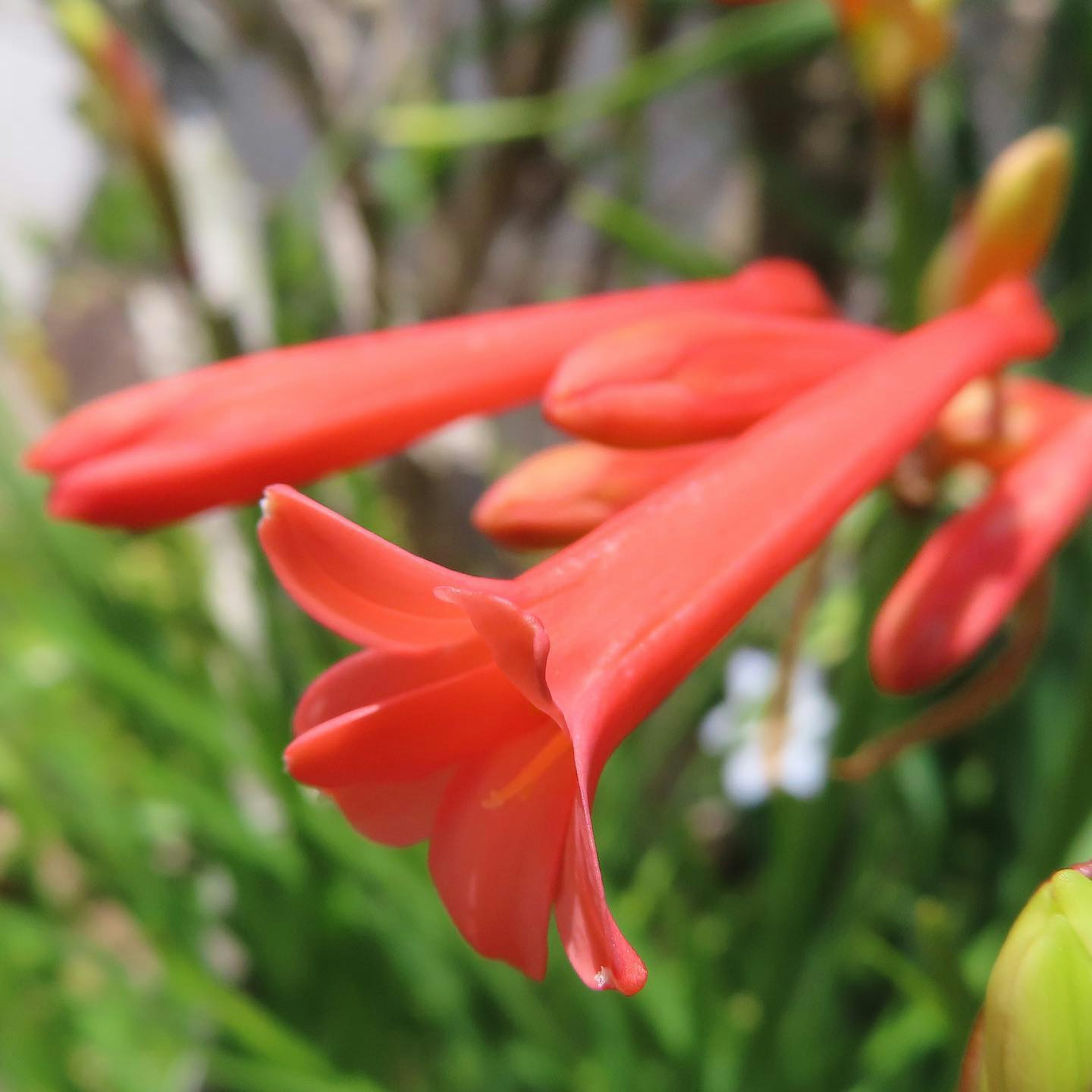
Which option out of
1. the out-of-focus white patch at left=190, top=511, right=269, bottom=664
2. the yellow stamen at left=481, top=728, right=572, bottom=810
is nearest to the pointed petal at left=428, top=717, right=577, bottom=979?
the yellow stamen at left=481, top=728, right=572, bottom=810

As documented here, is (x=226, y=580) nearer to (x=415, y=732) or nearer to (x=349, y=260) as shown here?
(x=349, y=260)

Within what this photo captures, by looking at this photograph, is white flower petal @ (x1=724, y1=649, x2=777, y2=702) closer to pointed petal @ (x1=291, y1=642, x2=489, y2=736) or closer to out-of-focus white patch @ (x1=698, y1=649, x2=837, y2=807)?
out-of-focus white patch @ (x1=698, y1=649, x2=837, y2=807)

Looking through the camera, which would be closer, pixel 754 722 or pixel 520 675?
pixel 520 675

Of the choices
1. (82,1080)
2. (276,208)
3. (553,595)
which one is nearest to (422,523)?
(276,208)

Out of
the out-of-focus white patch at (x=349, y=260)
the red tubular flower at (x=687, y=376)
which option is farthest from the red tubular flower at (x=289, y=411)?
the out-of-focus white patch at (x=349, y=260)

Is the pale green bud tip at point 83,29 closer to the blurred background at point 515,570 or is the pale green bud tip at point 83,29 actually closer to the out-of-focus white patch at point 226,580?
the blurred background at point 515,570

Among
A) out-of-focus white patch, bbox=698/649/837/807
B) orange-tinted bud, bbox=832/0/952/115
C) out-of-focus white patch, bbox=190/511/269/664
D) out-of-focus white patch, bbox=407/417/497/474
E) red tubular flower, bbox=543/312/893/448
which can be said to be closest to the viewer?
red tubular flower, bbox=543/312/893/448

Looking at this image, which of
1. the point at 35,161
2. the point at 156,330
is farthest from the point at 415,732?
the point at 35,161
